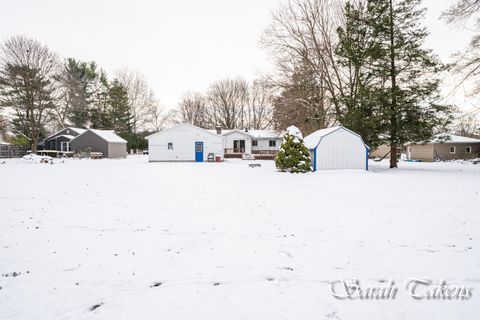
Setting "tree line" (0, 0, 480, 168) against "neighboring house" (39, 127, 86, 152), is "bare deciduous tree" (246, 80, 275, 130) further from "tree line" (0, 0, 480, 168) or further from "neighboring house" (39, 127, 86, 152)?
"neighboring house" (39, 127, 86, 152)

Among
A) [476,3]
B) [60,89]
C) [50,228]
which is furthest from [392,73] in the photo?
[60,89]

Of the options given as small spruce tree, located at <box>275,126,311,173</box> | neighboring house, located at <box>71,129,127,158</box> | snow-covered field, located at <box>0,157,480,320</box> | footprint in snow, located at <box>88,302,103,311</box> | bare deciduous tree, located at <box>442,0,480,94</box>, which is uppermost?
bare deciduous tree, located at <box>442,0,480,94</box>

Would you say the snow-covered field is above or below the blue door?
below

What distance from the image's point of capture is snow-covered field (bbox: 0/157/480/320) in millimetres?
3004

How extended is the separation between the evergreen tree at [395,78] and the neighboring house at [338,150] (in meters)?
1.85

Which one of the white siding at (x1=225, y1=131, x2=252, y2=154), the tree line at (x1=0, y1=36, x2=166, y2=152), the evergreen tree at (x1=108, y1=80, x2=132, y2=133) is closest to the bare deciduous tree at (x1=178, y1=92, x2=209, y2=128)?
the tree line at (x1=0, y1=36, x2=166, y2=152)

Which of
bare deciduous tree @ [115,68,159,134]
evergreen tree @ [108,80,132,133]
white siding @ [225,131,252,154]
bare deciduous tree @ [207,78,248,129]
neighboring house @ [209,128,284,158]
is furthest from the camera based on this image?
bare deciduous tree @ [207,78,248,129]

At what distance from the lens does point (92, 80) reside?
165ft

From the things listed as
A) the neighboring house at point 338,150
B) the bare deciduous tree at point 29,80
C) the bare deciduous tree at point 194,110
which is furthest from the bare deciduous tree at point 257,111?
the neighboring house at point 338,150

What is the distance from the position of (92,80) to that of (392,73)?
5047cm

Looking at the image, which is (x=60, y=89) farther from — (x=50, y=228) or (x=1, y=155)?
(x=50, y=228)

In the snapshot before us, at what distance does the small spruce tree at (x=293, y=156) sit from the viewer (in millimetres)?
18266

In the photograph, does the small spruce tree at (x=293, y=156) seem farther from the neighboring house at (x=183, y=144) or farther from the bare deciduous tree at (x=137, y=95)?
the bare deciduous tree at (x=137, y=95)

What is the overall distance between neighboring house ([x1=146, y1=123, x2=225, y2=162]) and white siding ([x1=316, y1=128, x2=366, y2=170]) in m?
15.3
